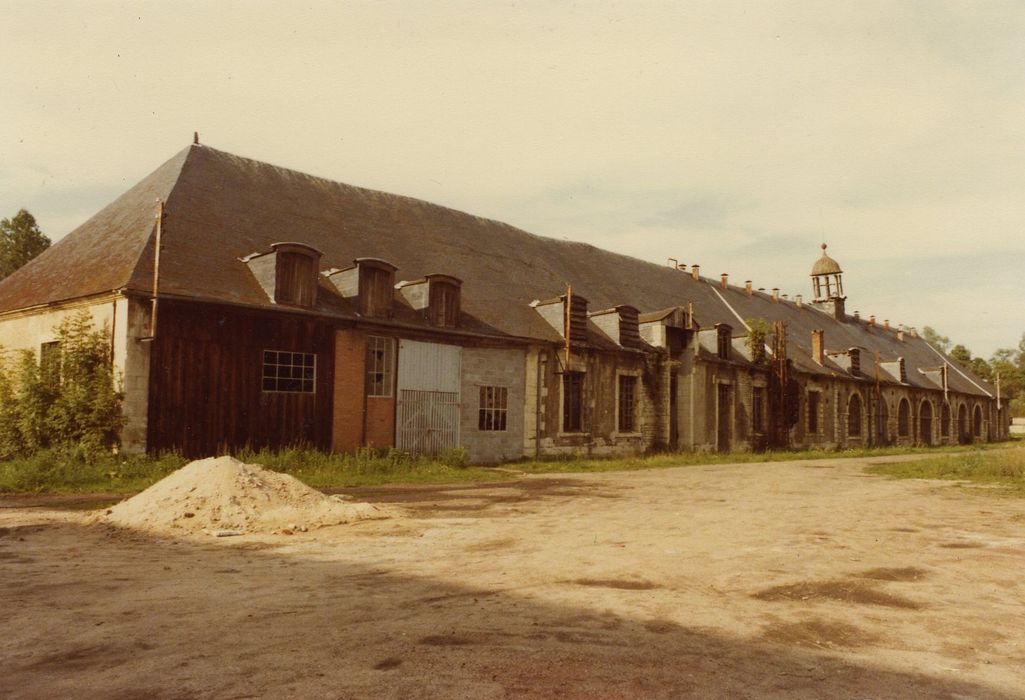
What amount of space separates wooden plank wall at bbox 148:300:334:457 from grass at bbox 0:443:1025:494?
1.66 ft

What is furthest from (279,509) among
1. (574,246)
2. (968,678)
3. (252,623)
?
(574,246)

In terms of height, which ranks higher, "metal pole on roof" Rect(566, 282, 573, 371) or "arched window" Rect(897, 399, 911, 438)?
"metal pole on roof" Rect(566, 282, 573, 371)

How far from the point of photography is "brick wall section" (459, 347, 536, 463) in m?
19.0

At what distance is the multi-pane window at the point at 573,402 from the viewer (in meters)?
21.6

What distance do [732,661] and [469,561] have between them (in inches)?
123

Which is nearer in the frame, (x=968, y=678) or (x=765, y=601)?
(x=968, y=678)

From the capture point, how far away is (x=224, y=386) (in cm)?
1470

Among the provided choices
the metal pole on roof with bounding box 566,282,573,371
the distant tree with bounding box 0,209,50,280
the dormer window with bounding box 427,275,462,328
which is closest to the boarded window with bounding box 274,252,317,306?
the dormer window with bounding box 427,275,462,328

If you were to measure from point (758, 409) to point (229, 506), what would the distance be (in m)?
24.5

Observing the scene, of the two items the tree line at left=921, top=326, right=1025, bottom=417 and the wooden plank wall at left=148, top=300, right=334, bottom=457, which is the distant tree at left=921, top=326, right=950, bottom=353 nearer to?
the tree line at left=921, top=326, right=1025, bottom=417

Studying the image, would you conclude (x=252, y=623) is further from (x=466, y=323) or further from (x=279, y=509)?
(x=466, y=323)

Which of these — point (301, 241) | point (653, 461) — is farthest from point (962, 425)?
point (301, 241)

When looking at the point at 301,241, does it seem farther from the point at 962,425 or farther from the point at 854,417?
the point at 962,425

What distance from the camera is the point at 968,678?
375cm
